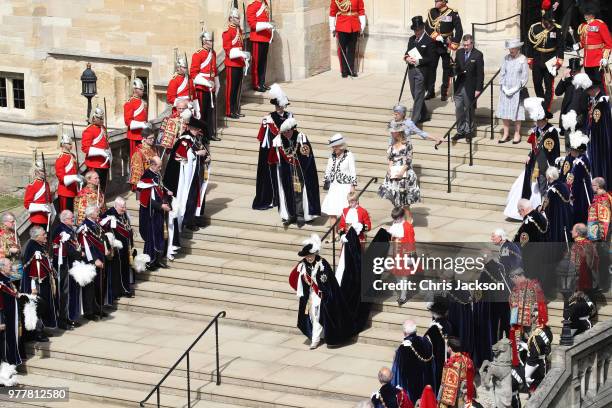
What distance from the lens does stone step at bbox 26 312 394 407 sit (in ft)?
95.2

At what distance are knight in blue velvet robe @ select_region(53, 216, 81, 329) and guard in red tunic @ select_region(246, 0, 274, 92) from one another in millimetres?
6638

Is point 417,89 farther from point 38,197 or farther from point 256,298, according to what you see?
point 38,197

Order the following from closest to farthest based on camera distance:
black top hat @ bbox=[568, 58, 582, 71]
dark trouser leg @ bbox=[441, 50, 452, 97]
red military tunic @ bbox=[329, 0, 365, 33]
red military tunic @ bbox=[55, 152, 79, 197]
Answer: red military tunic @ bbox=[55, 152, 79, 197], black top hat @ bbox=[568, 58, 582, 71], dark trouser leg @ bbox=[441, 50, 452, 97], red military tunic @ bbox=[329, 0, 365, 33]

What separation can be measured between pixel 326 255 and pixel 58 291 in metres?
3.95

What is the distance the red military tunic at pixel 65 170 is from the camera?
3256 cm

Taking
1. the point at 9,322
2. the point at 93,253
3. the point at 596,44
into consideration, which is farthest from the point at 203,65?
the point at 9,322

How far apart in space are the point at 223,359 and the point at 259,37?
8334 mm

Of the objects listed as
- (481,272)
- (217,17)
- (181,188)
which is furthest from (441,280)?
(217,17)

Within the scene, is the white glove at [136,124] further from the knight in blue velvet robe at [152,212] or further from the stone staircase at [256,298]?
the knight in blue velvet robe at [152,212]

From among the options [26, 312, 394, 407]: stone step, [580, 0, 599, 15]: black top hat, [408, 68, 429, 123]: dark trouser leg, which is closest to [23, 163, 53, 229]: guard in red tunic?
[26, 312, 394, 407]: stone step

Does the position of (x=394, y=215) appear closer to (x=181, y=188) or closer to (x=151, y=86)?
(x=181, y=188)

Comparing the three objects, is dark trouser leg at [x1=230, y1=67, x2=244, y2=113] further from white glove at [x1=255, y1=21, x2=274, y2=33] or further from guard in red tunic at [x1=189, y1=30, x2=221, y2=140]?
white glove at [x1=255, y1=21, x2=274, y2=33]

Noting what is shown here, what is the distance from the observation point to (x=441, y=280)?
30.4 metres

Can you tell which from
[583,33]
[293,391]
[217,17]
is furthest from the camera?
[217,17]
